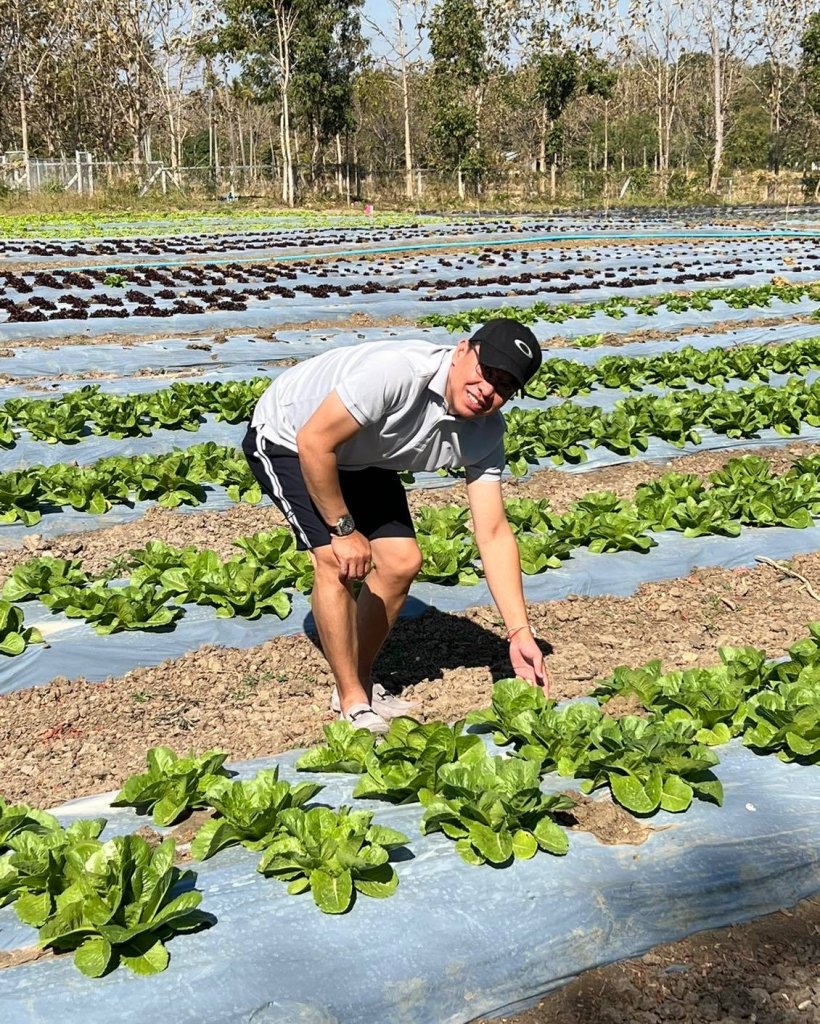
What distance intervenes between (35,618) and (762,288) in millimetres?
14301

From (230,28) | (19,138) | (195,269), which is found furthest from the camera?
(19,138)

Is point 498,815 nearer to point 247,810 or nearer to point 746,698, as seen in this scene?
point 247,810

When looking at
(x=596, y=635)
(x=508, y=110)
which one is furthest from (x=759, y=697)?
(x=508, y=110)

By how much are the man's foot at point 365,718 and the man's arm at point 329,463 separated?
60 cm

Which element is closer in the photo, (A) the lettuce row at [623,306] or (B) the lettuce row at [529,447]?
(B) the lettuce row at [529,447]

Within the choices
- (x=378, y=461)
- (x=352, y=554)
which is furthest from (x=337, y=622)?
(x=378, y=461)

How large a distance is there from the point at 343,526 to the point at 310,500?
9.2 inches

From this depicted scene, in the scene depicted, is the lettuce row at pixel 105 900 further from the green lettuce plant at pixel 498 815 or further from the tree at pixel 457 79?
the tree at pixel 457 79

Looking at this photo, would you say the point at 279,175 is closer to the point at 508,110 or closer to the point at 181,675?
the point at 508,110

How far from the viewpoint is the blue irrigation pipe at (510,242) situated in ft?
68.3

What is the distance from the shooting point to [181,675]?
4.66 metres

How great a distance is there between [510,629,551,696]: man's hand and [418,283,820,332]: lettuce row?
→ 10049mm

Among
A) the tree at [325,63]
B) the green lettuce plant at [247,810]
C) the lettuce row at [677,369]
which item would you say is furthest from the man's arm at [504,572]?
the tree at [325,63]

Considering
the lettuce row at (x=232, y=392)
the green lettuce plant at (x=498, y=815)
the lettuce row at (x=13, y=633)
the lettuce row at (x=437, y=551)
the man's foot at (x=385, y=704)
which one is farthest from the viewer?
the lettuce row at (x=232, y=392)
